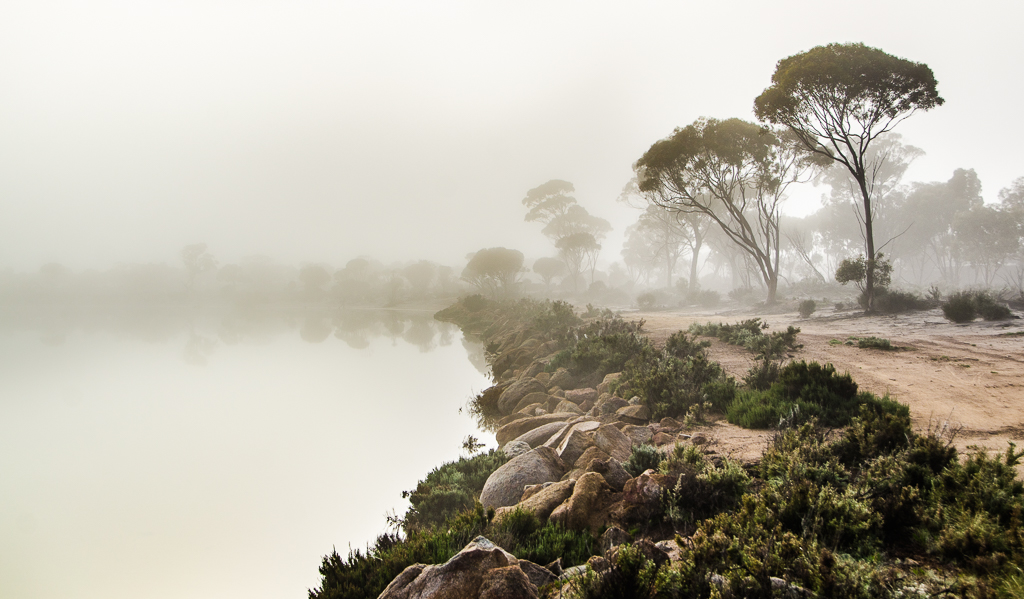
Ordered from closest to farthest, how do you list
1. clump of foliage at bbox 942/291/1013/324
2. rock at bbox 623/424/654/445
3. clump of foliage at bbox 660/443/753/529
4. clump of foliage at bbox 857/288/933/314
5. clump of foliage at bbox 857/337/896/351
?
clump of foliage at bbox 660/443/753/529 < rock at bbox 623/424/654/445 < clump of foliage at bbox 857/337/896/351 < clump of foliage at bbox 942/291/1013/324 < clump of foliage at bbox 857/288/933/314

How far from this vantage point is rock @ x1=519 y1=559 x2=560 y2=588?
3205 mm

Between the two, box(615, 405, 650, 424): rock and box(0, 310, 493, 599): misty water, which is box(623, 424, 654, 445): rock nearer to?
box(615, 405, 650, 424): rock

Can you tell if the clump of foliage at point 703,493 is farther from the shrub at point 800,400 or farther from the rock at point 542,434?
the rock at point 542,434

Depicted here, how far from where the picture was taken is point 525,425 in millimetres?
8688

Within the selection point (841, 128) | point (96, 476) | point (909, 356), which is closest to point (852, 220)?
point (841, 128)

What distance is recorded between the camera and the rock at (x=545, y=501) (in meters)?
4.41

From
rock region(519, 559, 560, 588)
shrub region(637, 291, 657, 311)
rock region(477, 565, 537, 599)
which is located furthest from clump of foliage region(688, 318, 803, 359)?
shrub region(637, 291, 657, 311)

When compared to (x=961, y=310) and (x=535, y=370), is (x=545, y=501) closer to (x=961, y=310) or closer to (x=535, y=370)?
(x=535, y=370)

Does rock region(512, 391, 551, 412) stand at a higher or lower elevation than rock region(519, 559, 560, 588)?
lower

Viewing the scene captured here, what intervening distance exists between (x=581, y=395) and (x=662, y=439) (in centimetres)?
384

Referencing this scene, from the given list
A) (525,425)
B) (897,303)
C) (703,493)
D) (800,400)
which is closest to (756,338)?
(800,400)

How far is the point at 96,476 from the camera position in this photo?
800 cm

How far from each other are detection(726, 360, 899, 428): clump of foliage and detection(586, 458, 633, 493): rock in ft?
8.12

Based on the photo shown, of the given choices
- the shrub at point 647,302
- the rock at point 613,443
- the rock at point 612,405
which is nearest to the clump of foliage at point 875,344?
the rock at point 612,405
